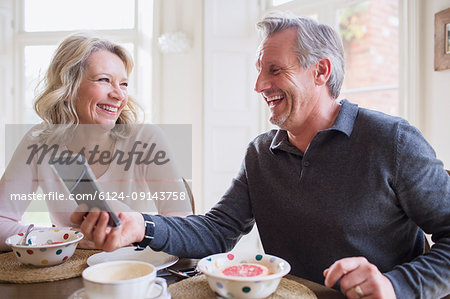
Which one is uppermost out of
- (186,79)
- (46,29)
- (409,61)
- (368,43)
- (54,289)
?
(46,29)

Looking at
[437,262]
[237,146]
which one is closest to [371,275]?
[437,262]

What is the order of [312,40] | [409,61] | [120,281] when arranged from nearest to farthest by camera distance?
[120,281], [312,40], [409,61]

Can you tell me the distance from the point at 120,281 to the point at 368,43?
3165 millimetres

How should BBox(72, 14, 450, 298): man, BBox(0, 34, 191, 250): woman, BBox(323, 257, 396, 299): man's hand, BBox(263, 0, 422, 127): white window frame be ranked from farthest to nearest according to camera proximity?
BBox(263, 0, 422, 127): white window frame
BBox(0, 34, 191, 250): woman
BBox(72, 14, 450, 298): man
BBox(323, 257, 396, 299): man's hand

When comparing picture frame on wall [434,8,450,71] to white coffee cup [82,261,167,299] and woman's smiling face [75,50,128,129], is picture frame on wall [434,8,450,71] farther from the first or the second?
white coffee cup [82,261,167,299]

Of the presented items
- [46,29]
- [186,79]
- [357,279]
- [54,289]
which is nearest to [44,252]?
[54,289]

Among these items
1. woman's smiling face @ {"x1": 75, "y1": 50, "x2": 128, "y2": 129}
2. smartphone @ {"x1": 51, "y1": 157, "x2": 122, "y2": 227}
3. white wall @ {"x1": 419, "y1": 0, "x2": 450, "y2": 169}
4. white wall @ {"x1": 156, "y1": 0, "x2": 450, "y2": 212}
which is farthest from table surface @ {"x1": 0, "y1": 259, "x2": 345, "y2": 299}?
white wall @ {"x1": 156, "y1": 0, "x2": 450, "y2": 212}

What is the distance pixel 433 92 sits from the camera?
2404 millimetres

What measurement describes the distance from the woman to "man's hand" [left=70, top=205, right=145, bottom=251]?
1.85ft

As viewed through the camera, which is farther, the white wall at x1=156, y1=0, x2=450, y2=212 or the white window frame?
the white wall at x1=156, y1=0, x2=450, y2=212

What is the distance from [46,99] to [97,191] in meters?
1.12

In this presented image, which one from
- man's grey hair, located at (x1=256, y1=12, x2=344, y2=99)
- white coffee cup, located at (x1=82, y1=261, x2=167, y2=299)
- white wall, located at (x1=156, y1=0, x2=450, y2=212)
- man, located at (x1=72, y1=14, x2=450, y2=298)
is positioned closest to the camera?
→ white coffee cup, located at (x1=82, y1=261, x2=167, y2=299)

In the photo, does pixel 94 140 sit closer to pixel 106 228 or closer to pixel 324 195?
pixel 106 228

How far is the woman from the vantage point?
1.60 metres
